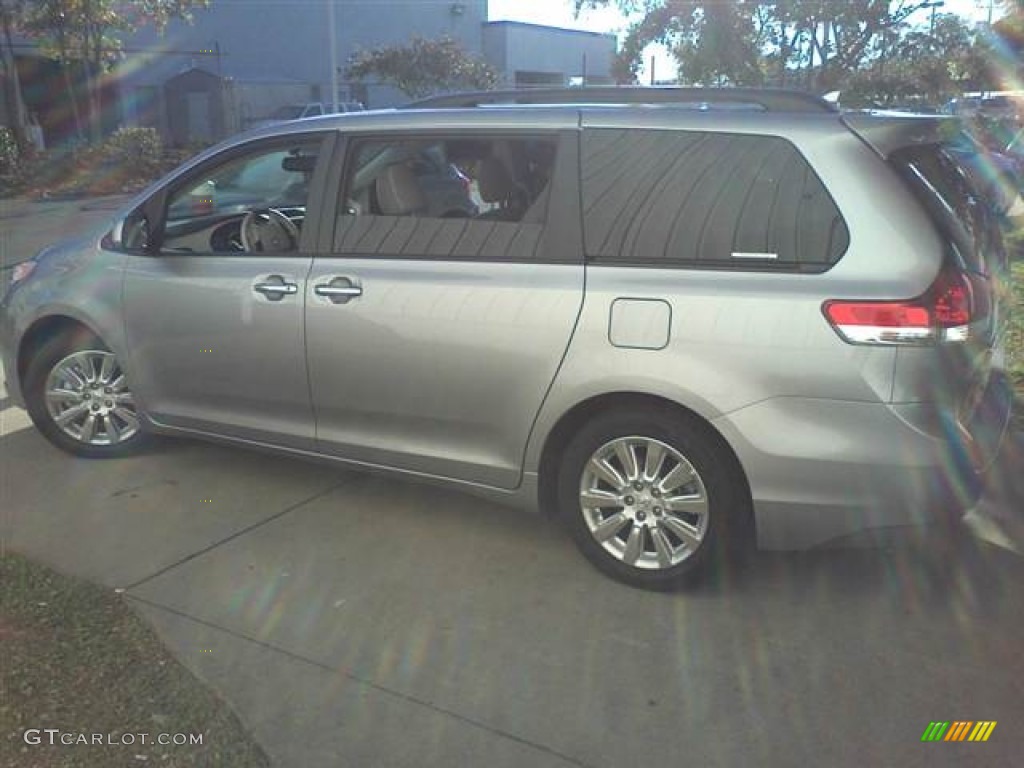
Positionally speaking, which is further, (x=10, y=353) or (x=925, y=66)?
(x=925, y=66)

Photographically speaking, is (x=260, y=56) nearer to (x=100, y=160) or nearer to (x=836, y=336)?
(x=100, y=160)

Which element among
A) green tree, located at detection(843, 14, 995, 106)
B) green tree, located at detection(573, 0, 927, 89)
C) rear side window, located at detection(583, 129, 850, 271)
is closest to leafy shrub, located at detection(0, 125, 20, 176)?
green tree, located at detection(573, 0, 927, 89)

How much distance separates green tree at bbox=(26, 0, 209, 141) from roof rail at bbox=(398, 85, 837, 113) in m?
19.8

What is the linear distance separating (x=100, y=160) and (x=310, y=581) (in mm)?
20952

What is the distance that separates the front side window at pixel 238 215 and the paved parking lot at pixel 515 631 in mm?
1192

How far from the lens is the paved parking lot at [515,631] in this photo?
2723 millimetres

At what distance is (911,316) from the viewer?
289 cm

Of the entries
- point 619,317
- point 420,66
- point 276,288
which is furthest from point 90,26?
point 619,317

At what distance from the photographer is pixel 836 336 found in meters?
2.95

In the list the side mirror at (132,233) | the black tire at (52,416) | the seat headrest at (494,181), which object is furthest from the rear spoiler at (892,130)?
the black tire at (52,416)

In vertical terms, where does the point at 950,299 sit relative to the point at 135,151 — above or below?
above

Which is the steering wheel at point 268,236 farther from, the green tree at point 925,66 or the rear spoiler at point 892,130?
the green tree at point 925,66

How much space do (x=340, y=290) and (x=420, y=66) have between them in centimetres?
3058

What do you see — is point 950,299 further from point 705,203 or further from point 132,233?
point 132,233
